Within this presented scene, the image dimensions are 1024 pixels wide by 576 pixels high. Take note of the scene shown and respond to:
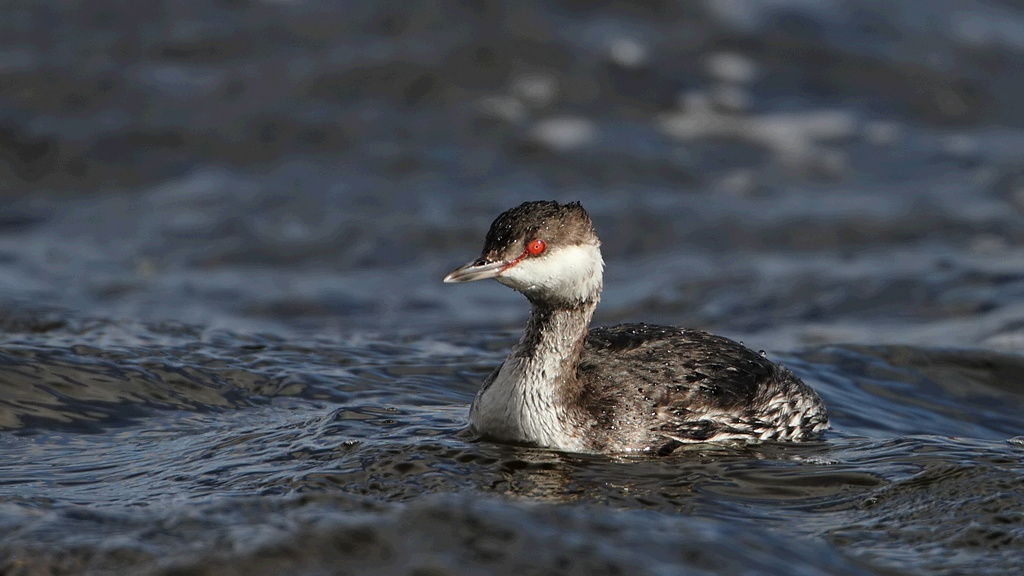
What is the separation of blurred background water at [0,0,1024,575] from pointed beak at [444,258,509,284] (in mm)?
844

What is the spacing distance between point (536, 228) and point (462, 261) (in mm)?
6314

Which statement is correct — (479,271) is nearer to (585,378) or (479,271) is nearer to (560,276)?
(560,276)

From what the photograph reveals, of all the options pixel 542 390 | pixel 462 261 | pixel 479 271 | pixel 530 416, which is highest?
pixel 462 261

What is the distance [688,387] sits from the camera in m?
7.29

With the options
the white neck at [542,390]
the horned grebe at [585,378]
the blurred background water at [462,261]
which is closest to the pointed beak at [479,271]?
the horned grebe at [585,378]

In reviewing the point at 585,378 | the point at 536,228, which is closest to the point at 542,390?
the point at 585,378

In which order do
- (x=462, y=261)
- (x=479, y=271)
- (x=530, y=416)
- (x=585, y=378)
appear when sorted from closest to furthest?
1. (x=479, y=271)
2. (x=530, y=416)
3. (x=585, y=378)
4. (x=462, y=261)

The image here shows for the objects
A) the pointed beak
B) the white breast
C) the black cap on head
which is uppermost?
the black cap on head

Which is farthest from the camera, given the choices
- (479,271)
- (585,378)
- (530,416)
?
→ (585,378)

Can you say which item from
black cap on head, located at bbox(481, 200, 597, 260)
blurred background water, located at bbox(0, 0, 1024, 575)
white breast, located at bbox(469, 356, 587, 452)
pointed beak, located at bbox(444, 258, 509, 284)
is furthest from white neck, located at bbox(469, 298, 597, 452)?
pointed beak, located at bbox(444, 258, 509, 284)

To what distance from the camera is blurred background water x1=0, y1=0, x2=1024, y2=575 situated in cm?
557

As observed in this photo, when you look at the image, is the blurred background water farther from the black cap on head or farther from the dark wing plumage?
the black cap on head

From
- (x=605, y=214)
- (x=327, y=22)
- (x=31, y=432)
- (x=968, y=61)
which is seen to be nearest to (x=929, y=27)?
(x=968, y=61)

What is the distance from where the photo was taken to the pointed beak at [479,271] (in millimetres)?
6664
